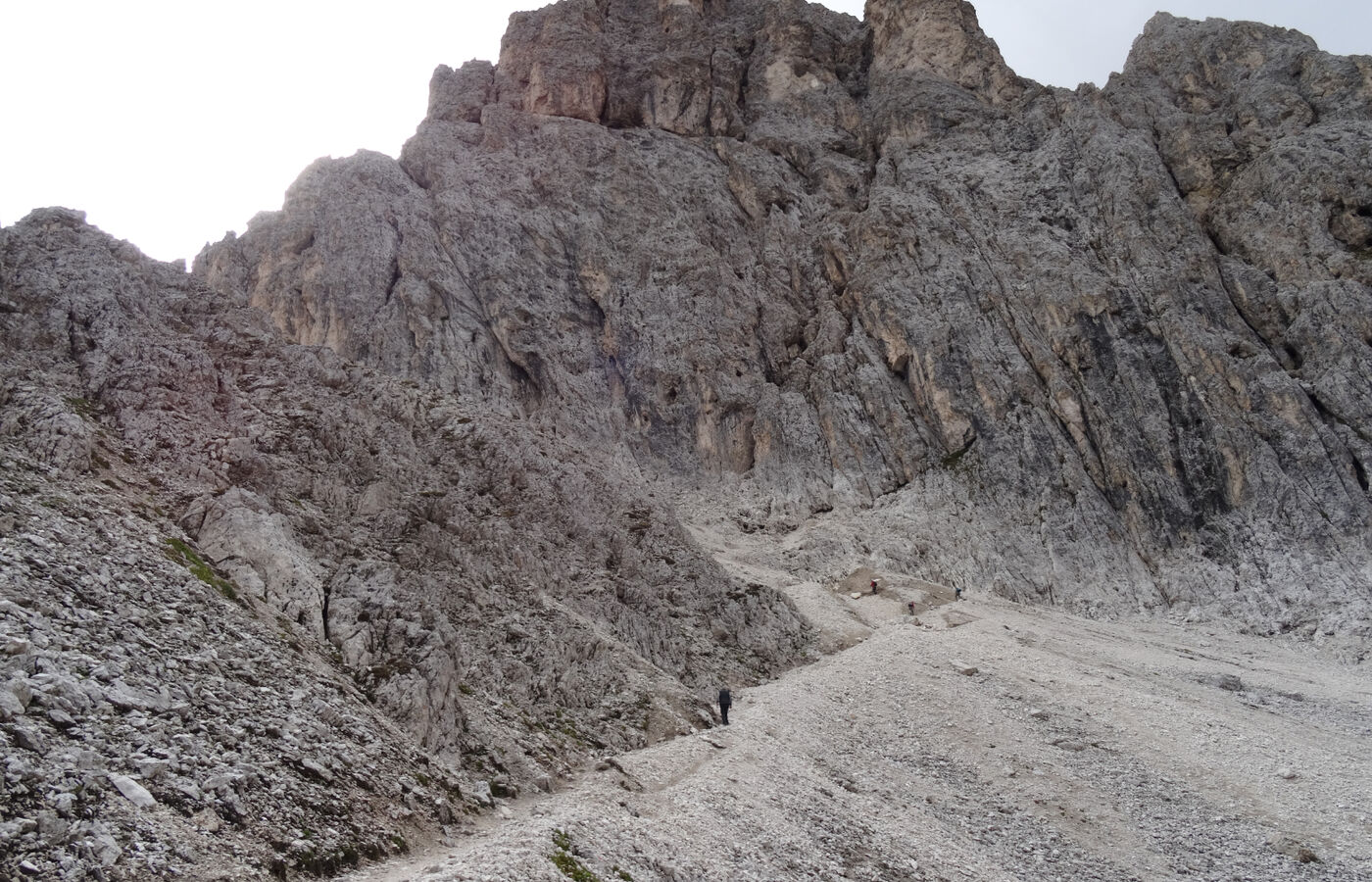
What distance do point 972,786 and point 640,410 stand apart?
215ft

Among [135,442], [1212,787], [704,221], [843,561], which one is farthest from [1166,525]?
[135,442]

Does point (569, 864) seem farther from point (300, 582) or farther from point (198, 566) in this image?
point (300, 582)

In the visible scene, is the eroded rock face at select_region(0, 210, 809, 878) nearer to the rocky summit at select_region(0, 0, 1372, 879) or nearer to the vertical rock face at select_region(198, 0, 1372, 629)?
the rocky summit at select_region(0, 0, 1372, 879)

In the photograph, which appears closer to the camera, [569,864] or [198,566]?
[569,864]

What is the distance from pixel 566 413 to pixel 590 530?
156 ft

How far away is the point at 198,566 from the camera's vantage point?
65.6 ft

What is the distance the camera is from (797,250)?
101 metres

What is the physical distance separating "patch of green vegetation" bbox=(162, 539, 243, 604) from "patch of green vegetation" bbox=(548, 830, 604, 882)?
1056 centimetres

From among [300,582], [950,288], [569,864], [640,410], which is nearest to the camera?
[569,864]

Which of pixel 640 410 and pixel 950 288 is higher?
pixel 950 288

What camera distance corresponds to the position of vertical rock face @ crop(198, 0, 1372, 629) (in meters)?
69.6

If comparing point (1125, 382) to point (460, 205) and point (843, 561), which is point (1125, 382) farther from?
point (460, 205)

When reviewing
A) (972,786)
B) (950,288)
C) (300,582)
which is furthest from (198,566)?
(950,288)

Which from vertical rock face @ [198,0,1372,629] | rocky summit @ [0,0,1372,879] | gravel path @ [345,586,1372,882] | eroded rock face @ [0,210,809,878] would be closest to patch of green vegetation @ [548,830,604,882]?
gravel path @ [345,586,1372,882]
